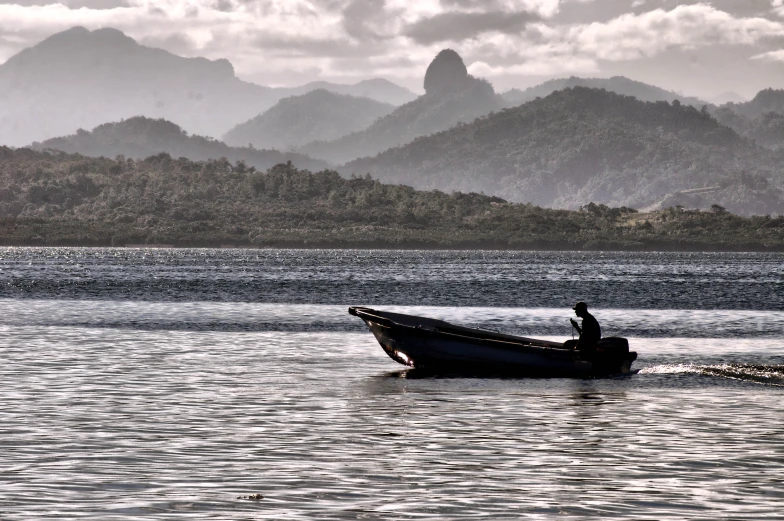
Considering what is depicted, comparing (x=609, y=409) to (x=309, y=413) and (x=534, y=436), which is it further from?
(x=309, y=413)

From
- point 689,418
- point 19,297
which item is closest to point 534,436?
point 689,418

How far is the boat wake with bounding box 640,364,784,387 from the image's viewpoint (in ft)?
122

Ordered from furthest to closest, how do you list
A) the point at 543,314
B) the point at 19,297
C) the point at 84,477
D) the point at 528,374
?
the point at 19,297
the point at 543,314
the point at 528,374
the point at 84,477

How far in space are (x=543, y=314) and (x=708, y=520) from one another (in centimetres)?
6661

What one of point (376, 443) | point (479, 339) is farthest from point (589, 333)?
point (376, 443)

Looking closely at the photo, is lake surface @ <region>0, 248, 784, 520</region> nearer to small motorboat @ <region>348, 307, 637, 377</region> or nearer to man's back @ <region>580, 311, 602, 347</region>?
small motorboat @ <region>348, 307, 637, 377</region>

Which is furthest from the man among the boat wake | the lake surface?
the boat wake

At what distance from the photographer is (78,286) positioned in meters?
124

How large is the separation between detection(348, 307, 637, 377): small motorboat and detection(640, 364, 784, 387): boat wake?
1.59 metres

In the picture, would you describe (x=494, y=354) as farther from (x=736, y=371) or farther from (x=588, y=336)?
(x=736, y=371)

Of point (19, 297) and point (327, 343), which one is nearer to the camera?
point (327, 343)

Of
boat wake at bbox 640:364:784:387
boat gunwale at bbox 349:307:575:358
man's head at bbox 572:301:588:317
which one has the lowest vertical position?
boat wake at bbox 640:364:784:387

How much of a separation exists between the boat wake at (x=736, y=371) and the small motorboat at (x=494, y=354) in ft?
5.22

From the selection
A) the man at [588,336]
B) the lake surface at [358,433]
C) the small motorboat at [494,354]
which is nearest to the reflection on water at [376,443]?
the lake surface at [358,433]
